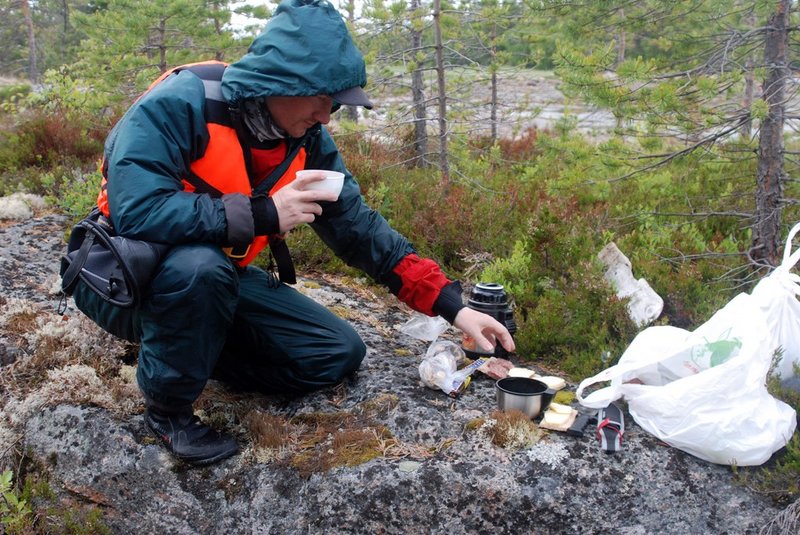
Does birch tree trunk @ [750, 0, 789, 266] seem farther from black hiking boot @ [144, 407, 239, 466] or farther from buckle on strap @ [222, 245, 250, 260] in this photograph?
black hiking boot @ [144, 407, 239, 466]

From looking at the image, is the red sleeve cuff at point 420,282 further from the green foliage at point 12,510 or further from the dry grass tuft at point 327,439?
the green foliage at point 12,510

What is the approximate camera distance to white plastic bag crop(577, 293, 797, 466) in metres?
2.76

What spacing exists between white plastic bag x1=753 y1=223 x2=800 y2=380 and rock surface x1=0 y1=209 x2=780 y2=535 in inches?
26.4

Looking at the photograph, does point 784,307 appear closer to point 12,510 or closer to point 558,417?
point 558,417

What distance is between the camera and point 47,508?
3025 millimetres

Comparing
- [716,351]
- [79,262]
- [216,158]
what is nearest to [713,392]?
[716,351]

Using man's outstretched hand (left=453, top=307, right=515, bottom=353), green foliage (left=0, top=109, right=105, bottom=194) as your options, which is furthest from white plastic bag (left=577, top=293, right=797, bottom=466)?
green foliage (left=0, top=109, right=105, bottom=194)

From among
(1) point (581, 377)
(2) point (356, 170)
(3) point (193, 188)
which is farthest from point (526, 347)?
(2) point (356, 170)

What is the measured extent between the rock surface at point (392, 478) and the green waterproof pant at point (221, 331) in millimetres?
149

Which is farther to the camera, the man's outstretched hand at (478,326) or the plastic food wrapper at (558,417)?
the man's outstretched hand at (478,326)

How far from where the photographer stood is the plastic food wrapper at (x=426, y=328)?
4.03 meters

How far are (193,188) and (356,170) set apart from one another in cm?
379

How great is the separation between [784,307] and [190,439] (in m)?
2.78

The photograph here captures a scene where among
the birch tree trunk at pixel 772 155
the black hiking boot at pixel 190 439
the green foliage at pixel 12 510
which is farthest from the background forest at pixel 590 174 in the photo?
the green foliage at pixel 12 510
